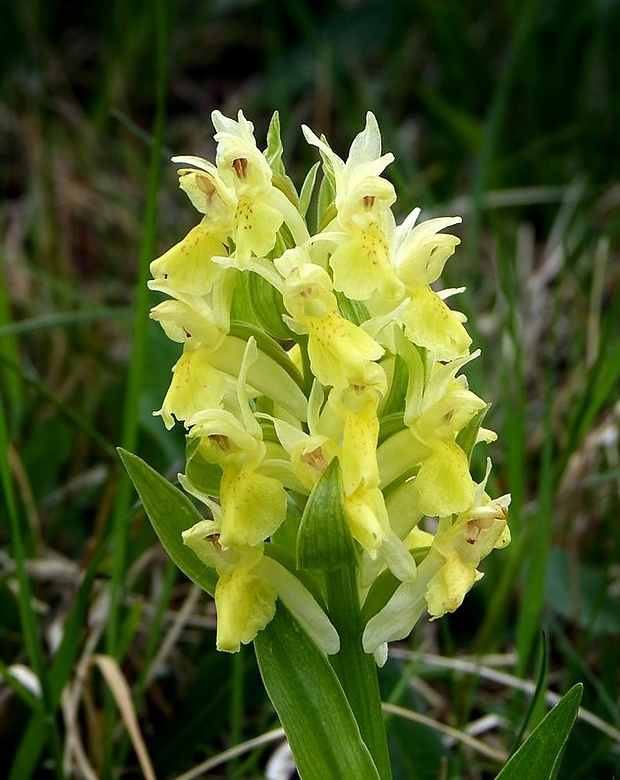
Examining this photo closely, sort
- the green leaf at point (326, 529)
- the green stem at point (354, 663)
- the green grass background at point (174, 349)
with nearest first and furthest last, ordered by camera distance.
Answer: the green leaf at point (326, 529), the green stem at point (354, 663), the green grass background at point (174, 349)

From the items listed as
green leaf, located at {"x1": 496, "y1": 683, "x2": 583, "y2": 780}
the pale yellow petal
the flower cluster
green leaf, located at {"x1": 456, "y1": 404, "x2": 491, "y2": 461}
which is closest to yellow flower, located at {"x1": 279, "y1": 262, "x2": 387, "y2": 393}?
the flower cluster

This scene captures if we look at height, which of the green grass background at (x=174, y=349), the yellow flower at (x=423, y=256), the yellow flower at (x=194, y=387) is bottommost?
the green grass background at (x=174, y=349)

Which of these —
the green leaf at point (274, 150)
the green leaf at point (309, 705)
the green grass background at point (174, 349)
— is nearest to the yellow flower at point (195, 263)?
the green leaf at point (274, 150)

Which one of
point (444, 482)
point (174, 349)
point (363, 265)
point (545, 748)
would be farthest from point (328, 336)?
point (174, 349)

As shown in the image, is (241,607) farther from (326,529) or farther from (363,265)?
(363,265)

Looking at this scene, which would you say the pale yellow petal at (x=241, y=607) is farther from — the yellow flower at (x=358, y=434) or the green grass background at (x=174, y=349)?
the green grass background at (x=174, y=349)

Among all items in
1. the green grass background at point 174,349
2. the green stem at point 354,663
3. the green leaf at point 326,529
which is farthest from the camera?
the green grass background at point 174,349
